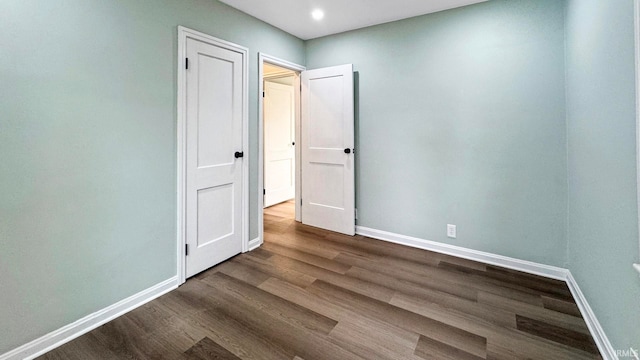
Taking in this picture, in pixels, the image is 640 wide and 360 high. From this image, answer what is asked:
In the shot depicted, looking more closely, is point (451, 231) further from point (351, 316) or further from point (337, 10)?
point (337, 10)

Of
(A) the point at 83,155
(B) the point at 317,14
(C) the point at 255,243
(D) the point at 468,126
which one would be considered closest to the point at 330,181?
(C) the point at 255,243

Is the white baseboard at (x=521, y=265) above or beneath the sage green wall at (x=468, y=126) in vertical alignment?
beneath

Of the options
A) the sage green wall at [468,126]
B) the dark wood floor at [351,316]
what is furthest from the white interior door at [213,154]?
the sage green wall at [468,126]

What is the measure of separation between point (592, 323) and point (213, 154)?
3052mm

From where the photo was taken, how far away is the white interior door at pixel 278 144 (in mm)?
5246

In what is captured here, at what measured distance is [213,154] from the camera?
2646mm

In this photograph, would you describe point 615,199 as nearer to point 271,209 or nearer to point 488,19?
point 488,19

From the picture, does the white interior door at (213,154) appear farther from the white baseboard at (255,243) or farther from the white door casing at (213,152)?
the white baseboard at (255,243)

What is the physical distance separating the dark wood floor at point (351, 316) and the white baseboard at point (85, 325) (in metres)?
0.05

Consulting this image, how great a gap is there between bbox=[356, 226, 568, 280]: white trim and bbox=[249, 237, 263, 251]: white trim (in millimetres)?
1236

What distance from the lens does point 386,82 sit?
3.31 metres

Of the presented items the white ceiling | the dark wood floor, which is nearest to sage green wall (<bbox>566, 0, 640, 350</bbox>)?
the dark wood floor

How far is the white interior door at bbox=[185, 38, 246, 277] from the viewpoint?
2447 mm

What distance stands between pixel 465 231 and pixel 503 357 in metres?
1.50
